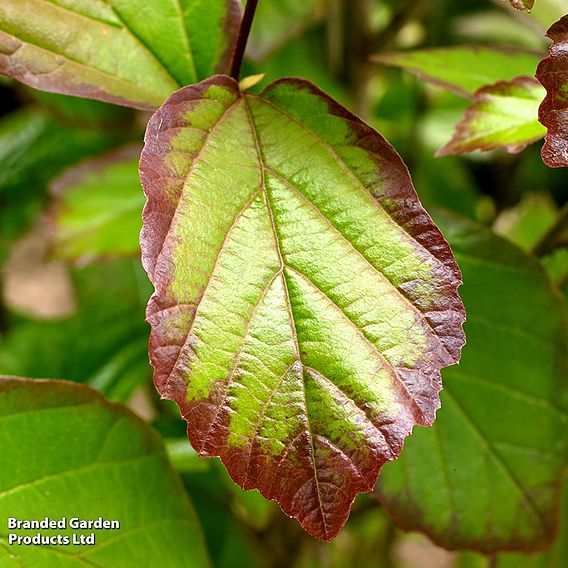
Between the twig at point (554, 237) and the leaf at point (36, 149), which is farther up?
the twig at point (554, 237)

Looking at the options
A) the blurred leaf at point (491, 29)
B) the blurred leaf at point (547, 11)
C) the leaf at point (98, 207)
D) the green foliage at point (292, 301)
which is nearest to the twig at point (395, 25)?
the green foliage at point (292, 301)

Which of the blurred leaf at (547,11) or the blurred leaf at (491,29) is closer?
the blurred leaf at (547,11)

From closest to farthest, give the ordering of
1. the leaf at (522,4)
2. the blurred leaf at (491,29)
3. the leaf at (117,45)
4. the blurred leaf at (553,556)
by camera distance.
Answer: the leaf at (522,4) < the leaf at (117,45) < the blurred leaf at (553,556) < the blurred leaf at (491,29)

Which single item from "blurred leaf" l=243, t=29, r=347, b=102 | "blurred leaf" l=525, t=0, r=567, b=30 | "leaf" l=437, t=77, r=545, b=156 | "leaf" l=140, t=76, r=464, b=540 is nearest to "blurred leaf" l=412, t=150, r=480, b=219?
"blurred leaf" l=243, t=29, r=347, b=102

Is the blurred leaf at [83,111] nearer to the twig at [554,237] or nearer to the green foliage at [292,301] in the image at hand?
the green foliage at [292,301]

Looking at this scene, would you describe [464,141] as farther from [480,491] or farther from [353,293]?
[480,491]

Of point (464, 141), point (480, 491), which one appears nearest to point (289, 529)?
point (480, 491)

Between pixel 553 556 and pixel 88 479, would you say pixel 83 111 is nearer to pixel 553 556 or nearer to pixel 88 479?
pixel 88 479
